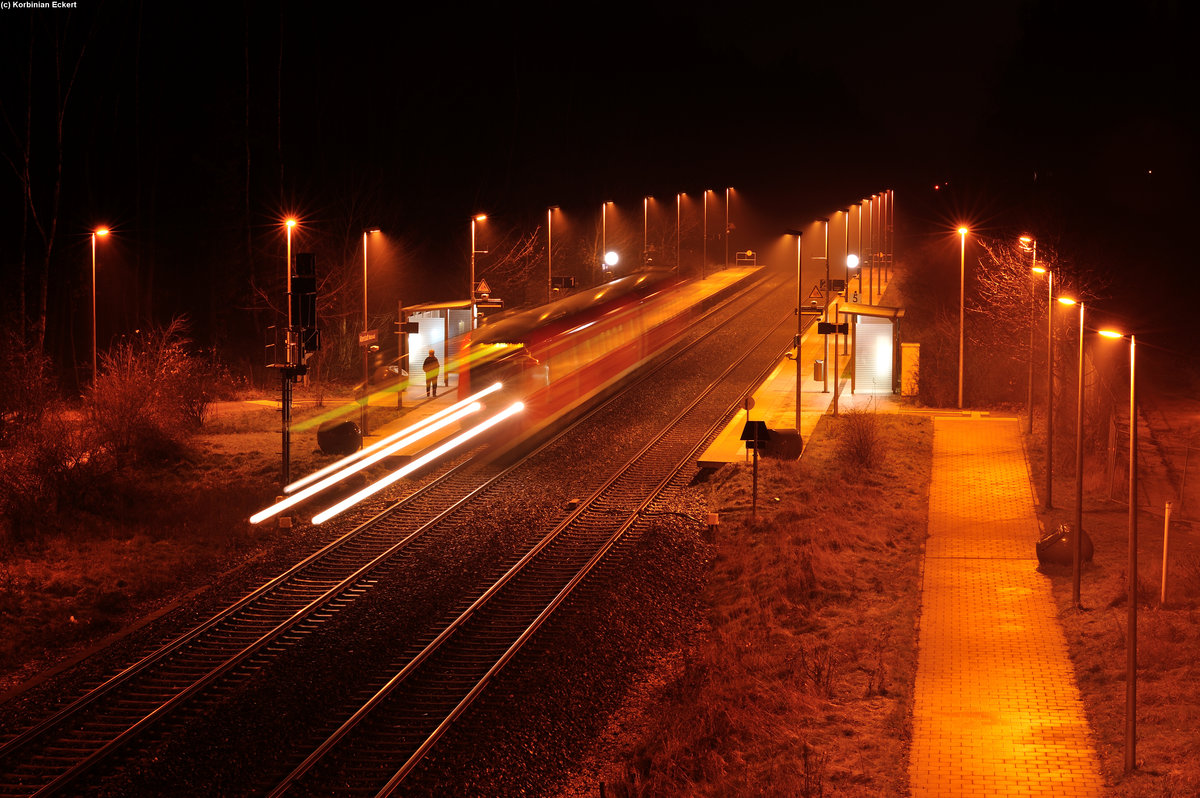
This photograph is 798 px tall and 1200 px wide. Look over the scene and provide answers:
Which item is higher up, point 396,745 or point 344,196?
point 344,196

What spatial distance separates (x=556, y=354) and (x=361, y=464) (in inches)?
278

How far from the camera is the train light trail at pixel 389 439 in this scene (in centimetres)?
2106

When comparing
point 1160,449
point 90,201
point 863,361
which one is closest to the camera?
point 1160,449

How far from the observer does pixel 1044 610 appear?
47.0 feet

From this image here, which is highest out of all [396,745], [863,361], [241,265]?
[241,265]

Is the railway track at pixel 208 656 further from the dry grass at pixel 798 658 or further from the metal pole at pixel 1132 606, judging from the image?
the metal pole at pixel 1132 606

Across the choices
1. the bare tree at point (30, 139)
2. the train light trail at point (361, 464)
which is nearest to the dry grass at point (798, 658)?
the train light trail at point (361, 464)

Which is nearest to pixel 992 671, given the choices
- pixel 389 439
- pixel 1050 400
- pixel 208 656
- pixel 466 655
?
pixel 466 655

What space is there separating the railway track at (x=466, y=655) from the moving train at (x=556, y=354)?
5801 mm

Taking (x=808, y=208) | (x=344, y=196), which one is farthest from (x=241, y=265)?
(x=808, y=208)

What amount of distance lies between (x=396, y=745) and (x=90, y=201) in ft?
120

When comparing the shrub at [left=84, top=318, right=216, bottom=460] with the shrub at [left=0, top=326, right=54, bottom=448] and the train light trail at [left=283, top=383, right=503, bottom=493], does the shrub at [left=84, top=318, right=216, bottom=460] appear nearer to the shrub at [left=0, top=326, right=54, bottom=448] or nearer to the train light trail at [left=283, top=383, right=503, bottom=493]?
the shrub at [left=0, top=326, right=54, bottom=448]

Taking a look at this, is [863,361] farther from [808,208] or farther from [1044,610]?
[808,208]

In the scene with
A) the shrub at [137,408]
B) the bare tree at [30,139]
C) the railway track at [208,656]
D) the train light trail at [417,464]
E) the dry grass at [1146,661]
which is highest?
the bare tree at [30,139]
